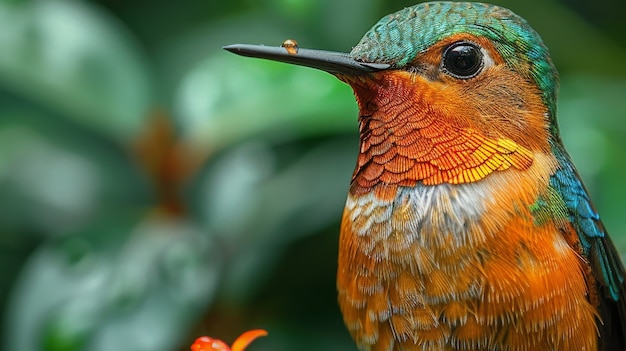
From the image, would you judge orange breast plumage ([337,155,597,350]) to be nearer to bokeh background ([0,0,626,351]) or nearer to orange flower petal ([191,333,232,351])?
orange flower petal ([191,333,232,351])

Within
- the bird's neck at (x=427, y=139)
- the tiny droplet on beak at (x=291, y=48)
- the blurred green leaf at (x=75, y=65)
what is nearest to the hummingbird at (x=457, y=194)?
the bird's neck at (x=427, y=139)

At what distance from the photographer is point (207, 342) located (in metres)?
1.63

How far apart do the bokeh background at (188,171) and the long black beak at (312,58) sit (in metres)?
1.18

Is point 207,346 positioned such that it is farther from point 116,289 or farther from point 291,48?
point 116,289

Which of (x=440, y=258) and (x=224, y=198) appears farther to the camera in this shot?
(x=224, y=198)

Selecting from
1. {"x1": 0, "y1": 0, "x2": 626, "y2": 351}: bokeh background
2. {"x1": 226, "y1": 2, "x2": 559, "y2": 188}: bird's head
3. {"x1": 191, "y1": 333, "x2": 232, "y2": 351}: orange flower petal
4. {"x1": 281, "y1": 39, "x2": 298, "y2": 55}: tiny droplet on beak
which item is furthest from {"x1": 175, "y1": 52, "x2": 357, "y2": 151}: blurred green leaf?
{"x1": 191, "y1": 333, "x2": 232, "y2": 351}: orange flower petal

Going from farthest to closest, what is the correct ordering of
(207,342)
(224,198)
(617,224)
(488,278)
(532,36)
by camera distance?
(224,198), (617,224), (532,36), (488,278), (207,342)

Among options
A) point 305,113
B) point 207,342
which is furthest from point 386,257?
point 305,113

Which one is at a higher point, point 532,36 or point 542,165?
point 532,36

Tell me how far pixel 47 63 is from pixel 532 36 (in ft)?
6.37

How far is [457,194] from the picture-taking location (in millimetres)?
2107

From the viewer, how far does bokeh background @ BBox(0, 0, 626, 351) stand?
3207mm

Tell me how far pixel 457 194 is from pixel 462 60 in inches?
11.7

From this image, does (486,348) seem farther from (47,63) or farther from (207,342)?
(47,63)
